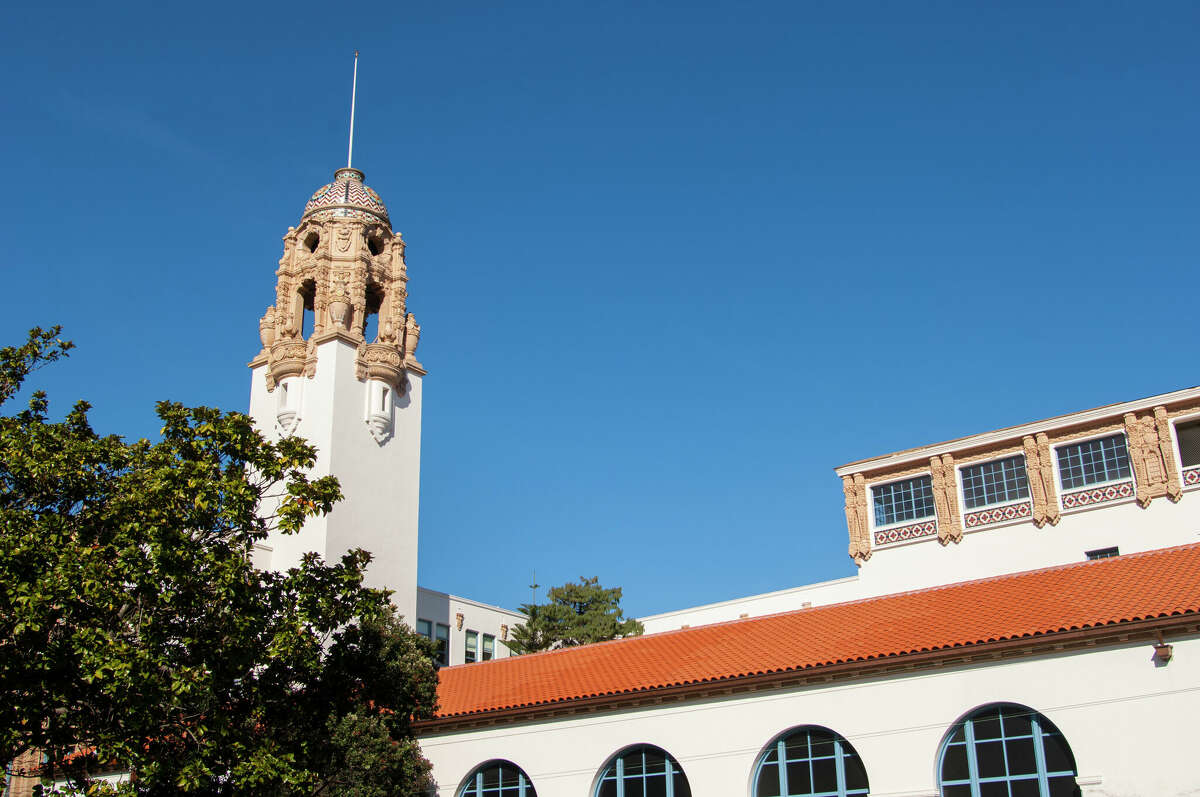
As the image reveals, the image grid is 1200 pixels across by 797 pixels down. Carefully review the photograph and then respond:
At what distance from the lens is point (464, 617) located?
48.7 m

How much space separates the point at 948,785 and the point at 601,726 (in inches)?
315

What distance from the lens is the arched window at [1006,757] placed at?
21312mm

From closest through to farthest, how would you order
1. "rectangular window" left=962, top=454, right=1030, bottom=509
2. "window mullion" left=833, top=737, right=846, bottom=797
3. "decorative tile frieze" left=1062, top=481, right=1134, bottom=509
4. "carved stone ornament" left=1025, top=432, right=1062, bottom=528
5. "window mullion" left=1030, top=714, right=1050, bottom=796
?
"window mullion" left=1030, top=714, right=1050, bottom=796 < "window mullion" left=833, top=737, right=846, bottom=797 < "decorative tile frieze" left=1062, top=481, right=1134, bottom=509 < "carved stone ornament" left=1025, top=432, right=1062, bottom=528 < "rectangular window" left=962, top=454, right=1030, bottom=509

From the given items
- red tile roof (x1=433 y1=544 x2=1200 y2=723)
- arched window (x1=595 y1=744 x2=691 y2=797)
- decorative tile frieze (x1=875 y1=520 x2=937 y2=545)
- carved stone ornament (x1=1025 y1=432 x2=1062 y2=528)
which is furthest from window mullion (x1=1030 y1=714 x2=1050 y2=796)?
decorative tile frieze (x1=875 y1=520 x2=937 y2=545)

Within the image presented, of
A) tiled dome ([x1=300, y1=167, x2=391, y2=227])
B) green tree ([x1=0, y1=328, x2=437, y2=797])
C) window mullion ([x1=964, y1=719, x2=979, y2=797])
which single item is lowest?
window mullion ([x1=964, y1=719, x2=979, y2=797])

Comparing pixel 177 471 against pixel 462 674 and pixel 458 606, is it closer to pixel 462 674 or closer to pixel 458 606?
pixel 462 674

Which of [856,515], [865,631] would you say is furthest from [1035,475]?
[865,631]

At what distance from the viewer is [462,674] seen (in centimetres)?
3316

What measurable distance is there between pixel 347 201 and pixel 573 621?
64.2 feet

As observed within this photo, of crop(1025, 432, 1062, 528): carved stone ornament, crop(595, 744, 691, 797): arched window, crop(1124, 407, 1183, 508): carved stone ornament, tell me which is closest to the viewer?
crop(595, 744, 691, 797): arched window

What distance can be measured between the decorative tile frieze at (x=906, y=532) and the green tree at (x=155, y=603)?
2040 cm

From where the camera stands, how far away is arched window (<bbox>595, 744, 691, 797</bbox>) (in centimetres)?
2536

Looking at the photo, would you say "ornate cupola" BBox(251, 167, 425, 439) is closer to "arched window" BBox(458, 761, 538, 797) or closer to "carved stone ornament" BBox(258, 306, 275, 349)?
"carved stone ornament" BBox(258, 306, 275, 349)

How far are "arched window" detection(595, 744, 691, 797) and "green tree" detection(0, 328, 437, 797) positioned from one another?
23.1 feet
